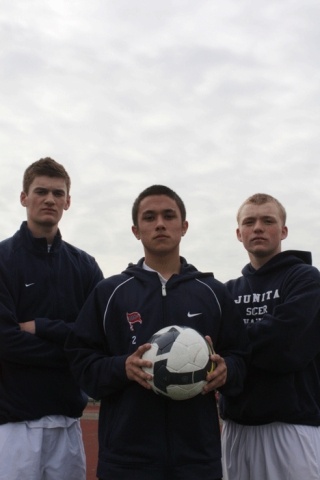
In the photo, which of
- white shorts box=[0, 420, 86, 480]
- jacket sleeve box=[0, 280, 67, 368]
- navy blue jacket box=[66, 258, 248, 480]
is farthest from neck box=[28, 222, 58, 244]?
white shorts box=[0, 420, 86, 480]

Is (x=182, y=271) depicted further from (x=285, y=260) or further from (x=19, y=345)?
(x=19, y=345)

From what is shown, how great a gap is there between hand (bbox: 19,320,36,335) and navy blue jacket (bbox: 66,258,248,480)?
38cm

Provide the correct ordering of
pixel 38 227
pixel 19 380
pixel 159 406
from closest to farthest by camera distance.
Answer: pixel 159 406 < pixel 19 380 < pixel 38 227

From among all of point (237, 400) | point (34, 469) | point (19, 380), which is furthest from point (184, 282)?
point (34, 469)

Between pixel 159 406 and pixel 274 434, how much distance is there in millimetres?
1139

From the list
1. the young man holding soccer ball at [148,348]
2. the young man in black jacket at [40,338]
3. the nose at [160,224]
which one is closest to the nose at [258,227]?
the young man holding soccer ball at [148,348]

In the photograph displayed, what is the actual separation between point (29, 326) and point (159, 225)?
1115 mm

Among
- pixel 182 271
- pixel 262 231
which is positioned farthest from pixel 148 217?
pixel 262 231

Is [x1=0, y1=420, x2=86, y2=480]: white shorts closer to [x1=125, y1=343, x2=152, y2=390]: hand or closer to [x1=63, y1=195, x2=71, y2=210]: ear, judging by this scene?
[x1=125, y1=343, x2=152, y2=390]: hand

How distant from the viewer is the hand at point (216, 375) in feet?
11.1

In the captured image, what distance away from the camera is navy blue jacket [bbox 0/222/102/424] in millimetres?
4059

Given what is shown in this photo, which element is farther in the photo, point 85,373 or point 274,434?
point 274,434

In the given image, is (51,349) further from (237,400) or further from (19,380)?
(237,400)

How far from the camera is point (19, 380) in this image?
4.17 metres
